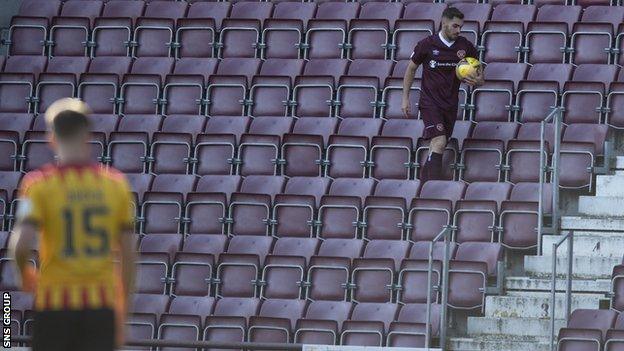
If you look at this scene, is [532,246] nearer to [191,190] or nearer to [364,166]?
[364,166]

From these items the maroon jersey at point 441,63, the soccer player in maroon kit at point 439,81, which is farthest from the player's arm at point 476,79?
the maroon jersey at point 441,63

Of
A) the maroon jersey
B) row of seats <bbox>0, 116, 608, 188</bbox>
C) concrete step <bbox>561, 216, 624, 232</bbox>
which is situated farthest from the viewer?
the maroon jersey

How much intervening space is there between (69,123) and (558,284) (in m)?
6.41

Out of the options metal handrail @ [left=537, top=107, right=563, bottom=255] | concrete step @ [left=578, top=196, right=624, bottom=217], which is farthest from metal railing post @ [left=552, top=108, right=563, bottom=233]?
concrete step @ [left=578, top=196, right=624, bottom=217]

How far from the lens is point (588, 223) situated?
486 inches

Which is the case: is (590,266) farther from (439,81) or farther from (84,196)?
(84,196)

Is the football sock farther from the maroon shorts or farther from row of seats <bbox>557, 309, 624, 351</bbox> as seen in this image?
row of seats <bbox>557, 309, 624, 351</bbox>

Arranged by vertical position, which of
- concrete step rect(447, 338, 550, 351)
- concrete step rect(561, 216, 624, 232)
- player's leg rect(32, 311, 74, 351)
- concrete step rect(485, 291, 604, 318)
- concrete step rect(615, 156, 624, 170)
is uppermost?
concrete step rect(615, 156, 624, 170)

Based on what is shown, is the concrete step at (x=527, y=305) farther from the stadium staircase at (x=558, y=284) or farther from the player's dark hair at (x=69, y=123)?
the player's dark hair at (x=69, y=123)

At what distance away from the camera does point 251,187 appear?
1313 cm

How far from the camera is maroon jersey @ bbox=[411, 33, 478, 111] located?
511 inches

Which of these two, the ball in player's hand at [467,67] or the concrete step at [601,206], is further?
the ball in player's hand at [467,67]

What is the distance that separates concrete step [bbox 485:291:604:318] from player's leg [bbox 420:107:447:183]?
1.30m

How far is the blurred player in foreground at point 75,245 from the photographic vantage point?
5.97 meters
